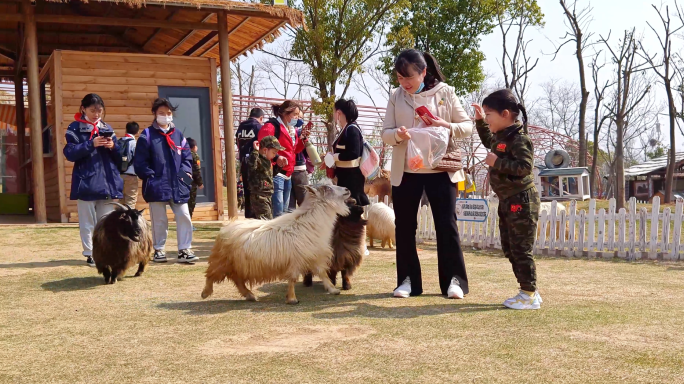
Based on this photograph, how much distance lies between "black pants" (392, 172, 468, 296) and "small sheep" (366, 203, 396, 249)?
16.1 ft

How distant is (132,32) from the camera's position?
50.9ft

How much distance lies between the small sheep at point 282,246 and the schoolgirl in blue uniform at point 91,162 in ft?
7.81

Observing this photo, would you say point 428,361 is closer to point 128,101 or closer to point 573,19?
point 128,101

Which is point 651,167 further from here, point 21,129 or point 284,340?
point 284,340

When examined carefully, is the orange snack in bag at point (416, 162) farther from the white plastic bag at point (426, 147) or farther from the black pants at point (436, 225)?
the black pants at point (436, 225)

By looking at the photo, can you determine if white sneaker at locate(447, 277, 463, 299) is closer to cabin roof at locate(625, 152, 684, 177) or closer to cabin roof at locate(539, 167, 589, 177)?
cabin roof at locate(539, 167, 589, 177)

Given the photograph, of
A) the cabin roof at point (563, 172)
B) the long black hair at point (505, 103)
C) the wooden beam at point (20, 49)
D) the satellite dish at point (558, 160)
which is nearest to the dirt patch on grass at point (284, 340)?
the long black hair at point (505, 103)

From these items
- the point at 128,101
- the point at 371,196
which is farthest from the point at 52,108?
the point at 371,196

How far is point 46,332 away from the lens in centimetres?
395

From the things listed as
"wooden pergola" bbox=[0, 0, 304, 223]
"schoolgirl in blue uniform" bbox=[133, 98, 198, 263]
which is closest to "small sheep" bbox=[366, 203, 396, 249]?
"wooden pergola" bbox=[0, 0, 304, 223]

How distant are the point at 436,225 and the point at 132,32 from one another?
12746 millimetres

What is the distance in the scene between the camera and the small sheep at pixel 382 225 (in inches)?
394

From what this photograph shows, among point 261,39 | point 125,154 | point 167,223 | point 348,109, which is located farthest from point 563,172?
point 348,109

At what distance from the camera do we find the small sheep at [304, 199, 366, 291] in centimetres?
534
